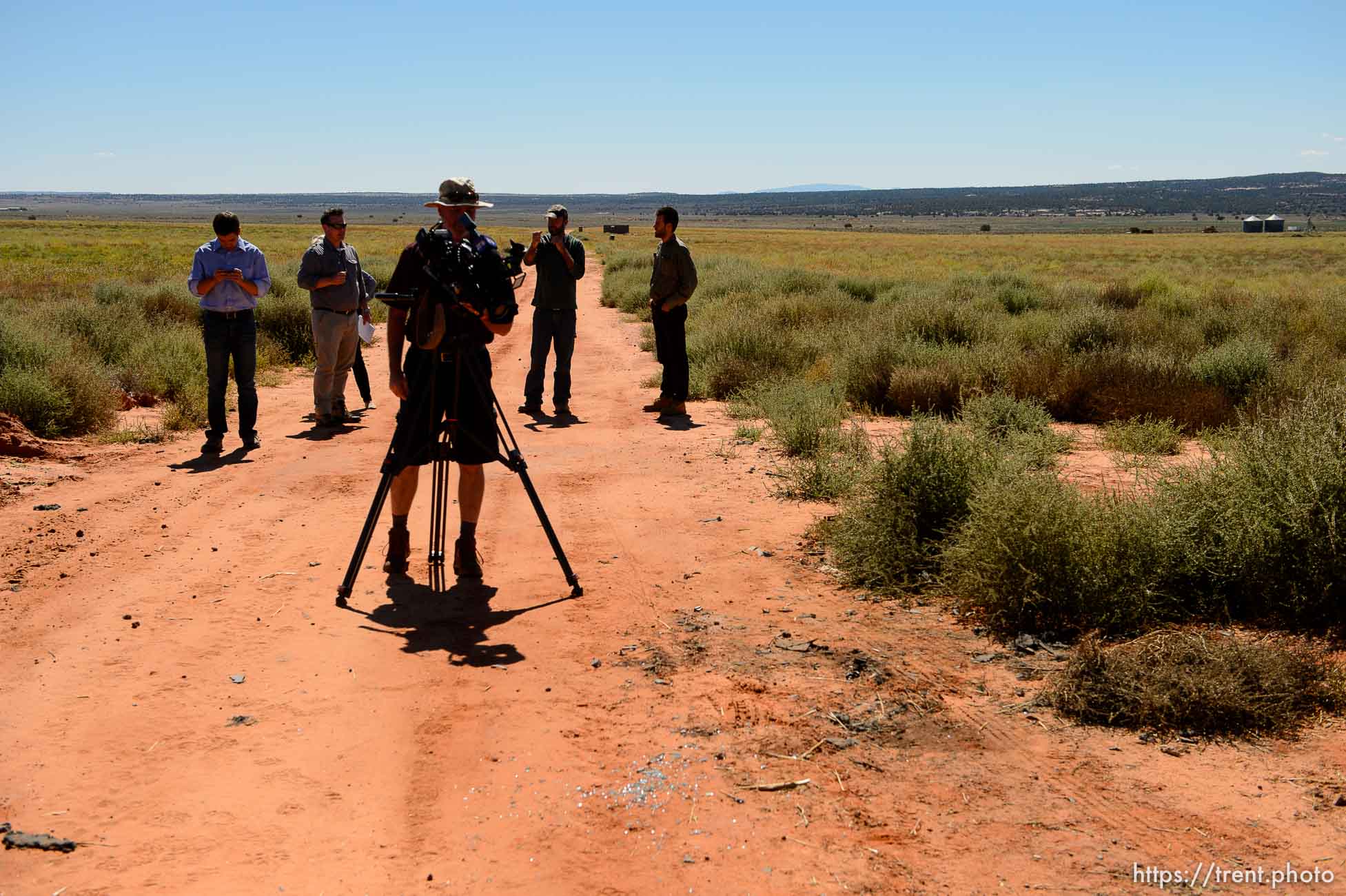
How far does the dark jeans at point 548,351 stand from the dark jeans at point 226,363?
114 inches

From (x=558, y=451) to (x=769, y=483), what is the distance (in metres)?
2.18

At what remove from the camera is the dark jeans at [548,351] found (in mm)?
11867

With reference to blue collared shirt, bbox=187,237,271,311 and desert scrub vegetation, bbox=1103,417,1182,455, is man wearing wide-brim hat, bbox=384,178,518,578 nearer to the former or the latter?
blue collared shirt, bbox=187,237,271,311

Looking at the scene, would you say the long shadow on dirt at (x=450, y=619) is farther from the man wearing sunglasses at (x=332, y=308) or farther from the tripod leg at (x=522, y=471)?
the man wearing sunglasses at (x=332, y=308)

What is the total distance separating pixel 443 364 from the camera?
6.01 m

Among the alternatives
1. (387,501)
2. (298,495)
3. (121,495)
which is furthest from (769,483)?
(121,495)

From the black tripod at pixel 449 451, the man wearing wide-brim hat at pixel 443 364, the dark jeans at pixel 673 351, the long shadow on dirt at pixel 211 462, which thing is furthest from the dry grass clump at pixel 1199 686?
the dark jeans at pixel 673 351

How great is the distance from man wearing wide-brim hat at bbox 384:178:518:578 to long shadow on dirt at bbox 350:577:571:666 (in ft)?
1.64

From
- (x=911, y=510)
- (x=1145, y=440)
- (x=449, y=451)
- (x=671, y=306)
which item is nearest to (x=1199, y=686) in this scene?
(x=911, y=510)

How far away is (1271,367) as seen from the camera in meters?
11.7

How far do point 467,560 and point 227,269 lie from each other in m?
4.73

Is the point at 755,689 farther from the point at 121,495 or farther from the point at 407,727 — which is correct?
the point at 121,495

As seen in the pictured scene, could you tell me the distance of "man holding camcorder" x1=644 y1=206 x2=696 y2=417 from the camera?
1158 cm

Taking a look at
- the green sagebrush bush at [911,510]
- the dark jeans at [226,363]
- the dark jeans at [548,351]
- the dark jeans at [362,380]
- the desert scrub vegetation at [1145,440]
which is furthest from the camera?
the dark jeans at [362,380]
